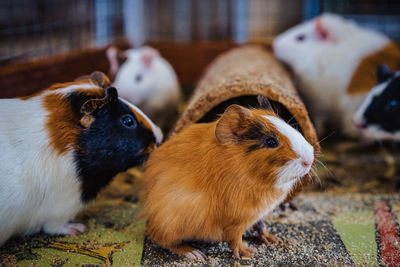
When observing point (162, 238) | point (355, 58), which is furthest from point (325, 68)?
point (162, 238)

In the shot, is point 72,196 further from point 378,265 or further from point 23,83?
point 378,265

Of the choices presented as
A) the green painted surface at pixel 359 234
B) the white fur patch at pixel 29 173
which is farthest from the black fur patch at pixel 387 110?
the white fur patch at pixel 29 173

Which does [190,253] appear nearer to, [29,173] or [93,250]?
[93,250]

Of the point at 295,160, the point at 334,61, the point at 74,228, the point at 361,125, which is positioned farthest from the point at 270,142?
the point at 334,61

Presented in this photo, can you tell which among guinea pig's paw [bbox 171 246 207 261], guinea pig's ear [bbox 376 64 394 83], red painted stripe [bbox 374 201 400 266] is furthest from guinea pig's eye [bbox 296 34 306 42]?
guinea pig's paw [bbox 171 246 207 261]

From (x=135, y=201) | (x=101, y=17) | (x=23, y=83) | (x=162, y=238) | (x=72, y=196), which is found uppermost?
(x=101, y=17)

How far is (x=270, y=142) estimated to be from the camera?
1.45 m

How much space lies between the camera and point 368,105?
95.3 inches

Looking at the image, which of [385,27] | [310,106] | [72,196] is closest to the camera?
[72,196]

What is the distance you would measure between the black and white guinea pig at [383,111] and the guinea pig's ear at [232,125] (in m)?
1.29

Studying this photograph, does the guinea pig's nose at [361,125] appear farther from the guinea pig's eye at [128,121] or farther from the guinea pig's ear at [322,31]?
the guinea pig's eye at [128,121]

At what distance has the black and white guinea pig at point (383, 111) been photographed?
2.33m

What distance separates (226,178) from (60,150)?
0.72 m

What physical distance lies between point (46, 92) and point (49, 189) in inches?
17.4
